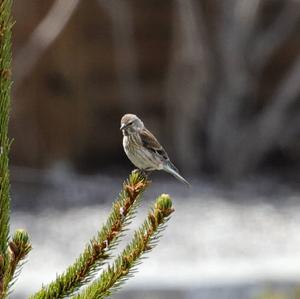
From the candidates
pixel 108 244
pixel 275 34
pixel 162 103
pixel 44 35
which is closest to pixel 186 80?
pixel 162 103

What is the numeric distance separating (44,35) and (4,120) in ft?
28.1

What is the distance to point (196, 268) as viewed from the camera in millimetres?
8086

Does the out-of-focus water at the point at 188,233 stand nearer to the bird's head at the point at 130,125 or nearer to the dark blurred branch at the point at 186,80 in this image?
the dark blurred branch at the point at 186,80

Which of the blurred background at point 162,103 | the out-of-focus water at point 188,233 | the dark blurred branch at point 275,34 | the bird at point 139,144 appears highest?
the dark blurred branch at point 275,34

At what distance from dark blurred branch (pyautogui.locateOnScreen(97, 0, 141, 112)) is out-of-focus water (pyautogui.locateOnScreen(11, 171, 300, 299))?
36.8 inches

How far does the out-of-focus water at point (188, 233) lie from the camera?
754cm

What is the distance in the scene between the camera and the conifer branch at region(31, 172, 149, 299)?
2.56m

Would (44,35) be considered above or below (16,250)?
above

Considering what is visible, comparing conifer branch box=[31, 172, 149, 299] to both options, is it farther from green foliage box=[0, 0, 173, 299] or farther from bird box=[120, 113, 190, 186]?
bird box=[120, 113, 190, 186]

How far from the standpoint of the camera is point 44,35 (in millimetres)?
10797

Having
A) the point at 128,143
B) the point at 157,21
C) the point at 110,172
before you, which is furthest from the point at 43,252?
the point at 128,143

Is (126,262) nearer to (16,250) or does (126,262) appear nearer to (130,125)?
(16,250)

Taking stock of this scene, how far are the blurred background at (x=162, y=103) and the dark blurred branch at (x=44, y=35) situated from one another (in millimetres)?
15

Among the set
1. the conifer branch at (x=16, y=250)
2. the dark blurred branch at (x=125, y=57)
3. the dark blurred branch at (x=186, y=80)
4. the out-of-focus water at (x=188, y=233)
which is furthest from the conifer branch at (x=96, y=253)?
the dark blurred branch at (x=125, y=57)
